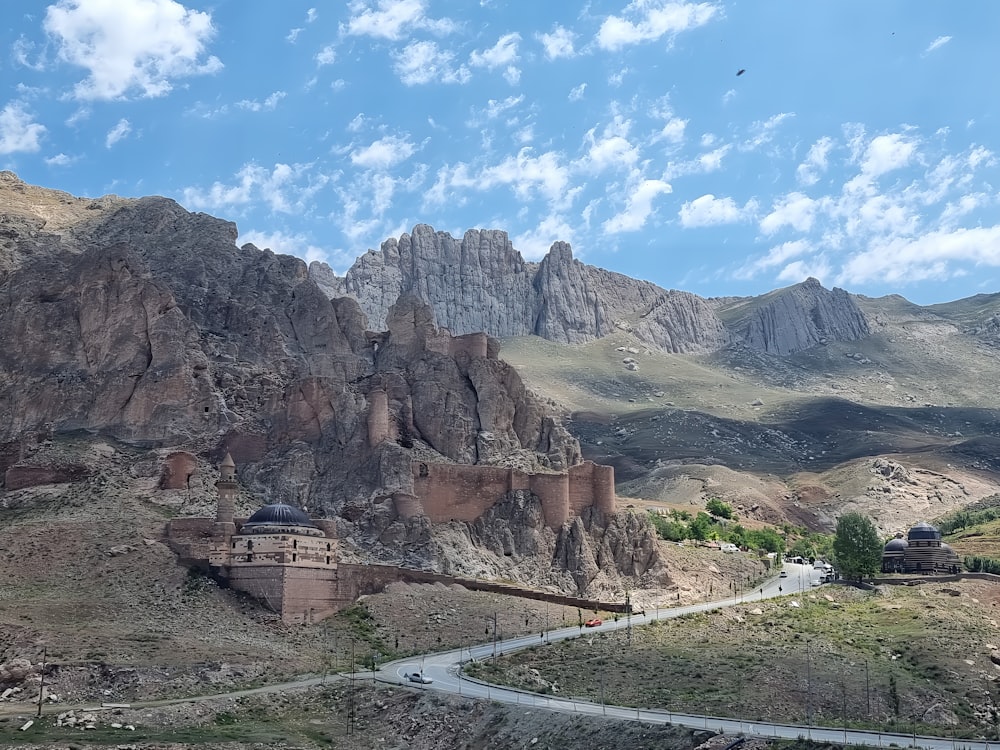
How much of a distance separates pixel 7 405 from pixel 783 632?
6677 centimetres

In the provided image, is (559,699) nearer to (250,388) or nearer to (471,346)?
(250,388)

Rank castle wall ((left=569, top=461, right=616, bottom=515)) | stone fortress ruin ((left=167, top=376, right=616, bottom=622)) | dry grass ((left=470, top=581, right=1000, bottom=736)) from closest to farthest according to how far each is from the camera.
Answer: dry grass ((left=470, top=581, right=1000, bottom=736)) < stone fortress ruin ((left=167, top=376, right=616, bottom=622)) < castle wall ((left=569, top=461, right=616, bottom=515))

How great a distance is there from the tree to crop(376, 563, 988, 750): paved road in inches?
358

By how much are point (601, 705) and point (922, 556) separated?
61.8m

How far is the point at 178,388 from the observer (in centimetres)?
12344

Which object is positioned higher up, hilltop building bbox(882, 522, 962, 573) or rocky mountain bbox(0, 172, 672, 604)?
rocky mountain bbox(0, 172, 672, 604)

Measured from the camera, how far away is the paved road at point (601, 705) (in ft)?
213

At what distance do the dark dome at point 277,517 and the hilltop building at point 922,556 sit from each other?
184 ft


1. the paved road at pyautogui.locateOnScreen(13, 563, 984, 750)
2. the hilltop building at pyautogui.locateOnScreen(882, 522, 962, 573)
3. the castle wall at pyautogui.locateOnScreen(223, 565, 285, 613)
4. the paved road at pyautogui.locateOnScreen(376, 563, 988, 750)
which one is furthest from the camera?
the hilltop building at pyautogui.locateOnScreen(882, 522, 962, 573)

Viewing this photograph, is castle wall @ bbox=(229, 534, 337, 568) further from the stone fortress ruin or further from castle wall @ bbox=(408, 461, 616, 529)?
castle wall @ bbox=(408, 461, 616, 529)

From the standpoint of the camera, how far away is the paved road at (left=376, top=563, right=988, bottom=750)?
65000 millimetres

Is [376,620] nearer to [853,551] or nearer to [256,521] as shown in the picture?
[256,521]

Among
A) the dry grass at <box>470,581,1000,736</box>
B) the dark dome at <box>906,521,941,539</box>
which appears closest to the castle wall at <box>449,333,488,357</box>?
the dry grass at <box>470,581,1000,736</box>

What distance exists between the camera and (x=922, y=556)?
428 ft
